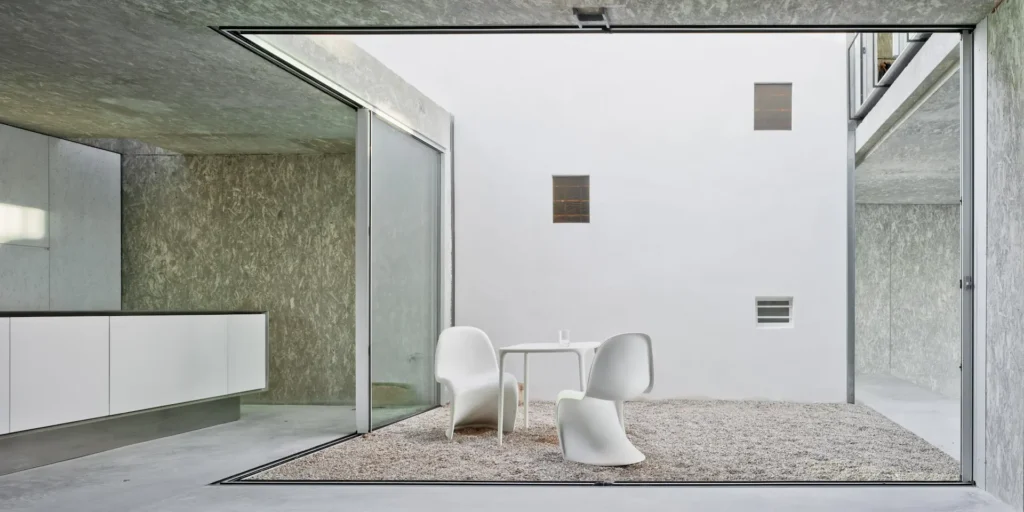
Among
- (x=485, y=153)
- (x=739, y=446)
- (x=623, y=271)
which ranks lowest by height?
(x=739, y=446)

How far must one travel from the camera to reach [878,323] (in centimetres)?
1188

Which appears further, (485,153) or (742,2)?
(485,153)

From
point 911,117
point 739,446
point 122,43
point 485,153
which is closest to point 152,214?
point 485,153

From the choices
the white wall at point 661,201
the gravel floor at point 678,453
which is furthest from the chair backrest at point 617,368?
the white wall at point 661,201

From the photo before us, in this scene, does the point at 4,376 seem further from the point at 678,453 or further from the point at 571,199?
the point at 571,199

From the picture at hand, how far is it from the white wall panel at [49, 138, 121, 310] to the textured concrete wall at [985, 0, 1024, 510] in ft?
22.4

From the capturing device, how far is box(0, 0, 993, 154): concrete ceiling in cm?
379

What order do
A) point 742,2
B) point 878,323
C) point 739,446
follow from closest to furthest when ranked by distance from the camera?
point 742,2 < point 739,446 < point 878,323

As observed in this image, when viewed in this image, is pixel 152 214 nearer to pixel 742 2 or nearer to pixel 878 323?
pixel 742 2

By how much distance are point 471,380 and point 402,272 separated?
116cm

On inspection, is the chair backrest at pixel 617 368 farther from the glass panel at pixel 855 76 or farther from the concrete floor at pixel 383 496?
the glass panel at pixel 855 76

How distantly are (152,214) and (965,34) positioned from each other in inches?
273

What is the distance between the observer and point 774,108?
7785 millimetres

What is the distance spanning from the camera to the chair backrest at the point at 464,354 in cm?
567
